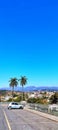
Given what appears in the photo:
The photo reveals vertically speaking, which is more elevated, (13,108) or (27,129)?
(13,108)

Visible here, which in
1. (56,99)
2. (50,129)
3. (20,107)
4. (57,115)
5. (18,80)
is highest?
(18,80)

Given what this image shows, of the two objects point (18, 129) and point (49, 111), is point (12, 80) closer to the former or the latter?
point (49, 111)

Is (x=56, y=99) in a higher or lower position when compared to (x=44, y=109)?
higher

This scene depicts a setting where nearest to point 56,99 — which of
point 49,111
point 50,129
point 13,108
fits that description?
point 13,108

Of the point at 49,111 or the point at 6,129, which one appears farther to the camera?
the point at 49,111

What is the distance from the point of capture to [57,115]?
1420 inches

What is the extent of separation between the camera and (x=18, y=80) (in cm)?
14850

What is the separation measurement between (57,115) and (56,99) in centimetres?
6867

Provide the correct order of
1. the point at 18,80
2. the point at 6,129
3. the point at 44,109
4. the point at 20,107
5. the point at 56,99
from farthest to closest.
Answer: the point at 18,80, the point at 56,99, the point at 20,107, the point at 44,109, the point at 6,129

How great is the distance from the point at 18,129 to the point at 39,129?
142cm

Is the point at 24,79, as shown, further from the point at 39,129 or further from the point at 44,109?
the point at 39,129

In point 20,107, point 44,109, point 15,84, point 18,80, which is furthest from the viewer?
point 15,84

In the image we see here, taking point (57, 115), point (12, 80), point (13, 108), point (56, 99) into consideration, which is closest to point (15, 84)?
point (12, 80)

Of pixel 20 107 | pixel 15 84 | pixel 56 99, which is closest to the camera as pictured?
pixel 20 107
